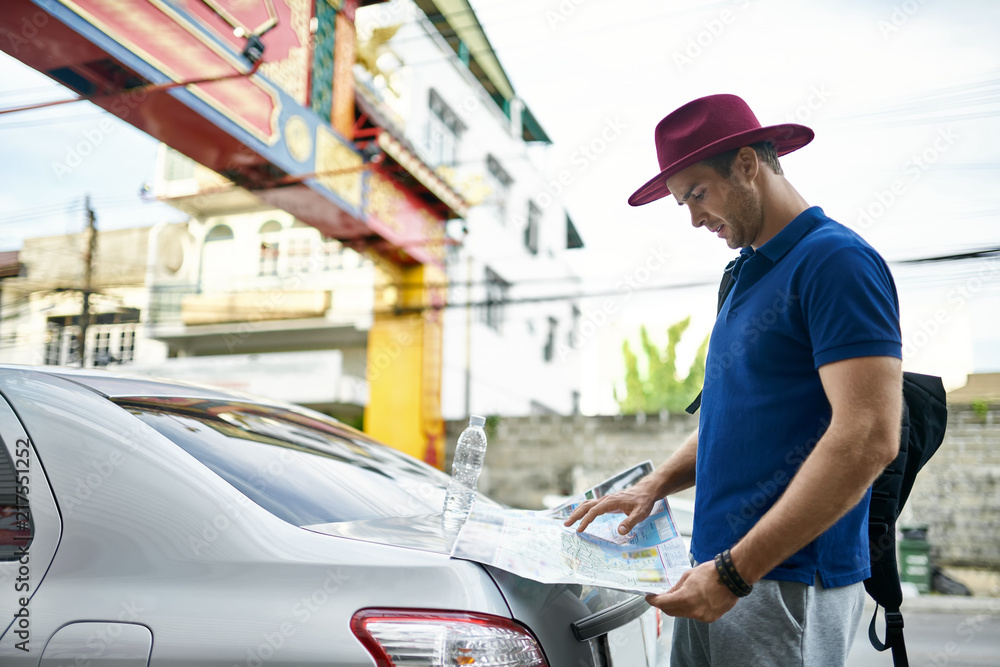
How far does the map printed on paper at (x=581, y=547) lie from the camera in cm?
131

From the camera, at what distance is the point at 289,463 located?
1.78 metres

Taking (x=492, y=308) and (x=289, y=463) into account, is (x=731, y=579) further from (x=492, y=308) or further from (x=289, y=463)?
(x=492, y=308)

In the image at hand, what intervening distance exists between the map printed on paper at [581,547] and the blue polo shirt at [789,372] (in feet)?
0.36

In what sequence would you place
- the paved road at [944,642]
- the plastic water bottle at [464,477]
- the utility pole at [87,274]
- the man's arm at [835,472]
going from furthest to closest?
the utility pole at [87,274] → the paved road at [944,642] → the plastic water bottle at [464,477] → the man's arm at [835,472]

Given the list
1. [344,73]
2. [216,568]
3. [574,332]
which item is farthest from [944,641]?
[574,332]

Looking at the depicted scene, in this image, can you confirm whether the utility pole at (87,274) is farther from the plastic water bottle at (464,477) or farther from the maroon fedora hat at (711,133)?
the maroon fedora hat at (711,133)

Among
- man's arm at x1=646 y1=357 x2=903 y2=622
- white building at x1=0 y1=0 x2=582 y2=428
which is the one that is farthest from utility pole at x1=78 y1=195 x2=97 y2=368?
man's arm at x1=646 y1=357 x2=903 y2=622

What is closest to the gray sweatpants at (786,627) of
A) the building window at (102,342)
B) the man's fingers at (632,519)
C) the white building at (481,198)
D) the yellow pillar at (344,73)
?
the man's fingers at (632,519)

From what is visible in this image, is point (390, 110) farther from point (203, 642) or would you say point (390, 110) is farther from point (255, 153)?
point (203, 642)

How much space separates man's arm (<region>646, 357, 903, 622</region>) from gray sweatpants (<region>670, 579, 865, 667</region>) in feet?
0.57

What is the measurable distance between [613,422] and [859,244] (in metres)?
11.3

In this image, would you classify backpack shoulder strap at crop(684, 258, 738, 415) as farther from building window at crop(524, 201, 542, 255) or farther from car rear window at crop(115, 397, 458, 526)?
building window at crop(524, 201, 542, 255)

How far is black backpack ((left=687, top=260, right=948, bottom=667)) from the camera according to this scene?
1.50 metres

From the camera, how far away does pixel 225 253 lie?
1619 cm
